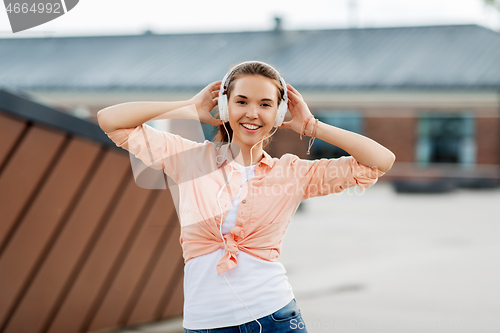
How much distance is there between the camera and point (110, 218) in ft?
11.2

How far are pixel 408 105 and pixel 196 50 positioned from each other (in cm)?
912

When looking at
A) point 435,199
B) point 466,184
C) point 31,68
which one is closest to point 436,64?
point 466,184

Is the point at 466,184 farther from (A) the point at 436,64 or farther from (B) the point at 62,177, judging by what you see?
(B) the point at 62,177

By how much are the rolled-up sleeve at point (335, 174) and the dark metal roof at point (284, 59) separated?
15.8 metres

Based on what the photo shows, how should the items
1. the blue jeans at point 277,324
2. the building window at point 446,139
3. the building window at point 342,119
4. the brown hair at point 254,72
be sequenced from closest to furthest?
the blue jeans at point 277,324 < the brown hair at point 254,72 < the building window at point 446,139 < the building window at point 342,119

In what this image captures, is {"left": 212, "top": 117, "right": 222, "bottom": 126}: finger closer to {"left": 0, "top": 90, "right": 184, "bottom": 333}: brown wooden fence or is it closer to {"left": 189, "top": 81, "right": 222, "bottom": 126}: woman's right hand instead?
{"left": 189, "top": 81, "right": 222, "bottom": 126}: woman's right hand

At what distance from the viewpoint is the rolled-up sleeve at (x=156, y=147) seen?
1.60m

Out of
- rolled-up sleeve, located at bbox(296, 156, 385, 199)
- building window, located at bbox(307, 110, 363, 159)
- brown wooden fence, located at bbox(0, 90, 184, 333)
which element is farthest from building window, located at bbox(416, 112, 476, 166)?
rolled-up sleeve, located at bbox(296, 156, 385, 199)

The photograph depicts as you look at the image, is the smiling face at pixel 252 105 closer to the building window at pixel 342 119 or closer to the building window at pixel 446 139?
the building window at pixel 342 119

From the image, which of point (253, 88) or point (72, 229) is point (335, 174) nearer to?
point (253, 88)

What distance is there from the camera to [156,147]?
1610 millimetres

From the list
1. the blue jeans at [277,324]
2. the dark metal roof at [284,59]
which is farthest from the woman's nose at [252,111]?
the dark metal roof at [284,59]

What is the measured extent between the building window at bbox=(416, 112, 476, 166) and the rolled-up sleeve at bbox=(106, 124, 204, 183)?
54.1 feet

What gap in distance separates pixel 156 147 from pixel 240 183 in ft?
0.97
